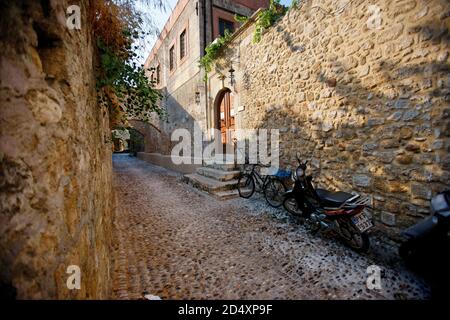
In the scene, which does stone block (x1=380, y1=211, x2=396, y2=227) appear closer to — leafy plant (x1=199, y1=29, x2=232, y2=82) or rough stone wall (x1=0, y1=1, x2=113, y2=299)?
rough stone wall (x1=0, y1=1, x2=113, y2=299)

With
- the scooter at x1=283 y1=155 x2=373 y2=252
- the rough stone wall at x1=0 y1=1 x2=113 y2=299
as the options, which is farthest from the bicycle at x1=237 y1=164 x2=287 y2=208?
the rough stone wall at x1=0 y1=1 x2=113 y2=299

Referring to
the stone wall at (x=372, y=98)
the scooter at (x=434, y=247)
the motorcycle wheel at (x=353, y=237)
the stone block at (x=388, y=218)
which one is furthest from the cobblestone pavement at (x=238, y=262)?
the stone wall at (x=372, y=98)

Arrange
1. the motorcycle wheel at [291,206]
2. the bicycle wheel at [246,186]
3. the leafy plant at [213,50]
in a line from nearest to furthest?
Result: 1. the motorcycle wheel at [291,206]
2. the bicycle wheel at [246,186]
3. the leafy plant at [213,50]

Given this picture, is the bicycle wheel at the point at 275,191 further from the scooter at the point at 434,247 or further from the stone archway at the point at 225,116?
the scooter at the point at 434,247

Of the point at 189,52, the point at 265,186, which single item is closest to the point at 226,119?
the point at 265,186

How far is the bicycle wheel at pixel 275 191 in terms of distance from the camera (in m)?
4.81

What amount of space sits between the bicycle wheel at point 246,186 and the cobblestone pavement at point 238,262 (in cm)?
121

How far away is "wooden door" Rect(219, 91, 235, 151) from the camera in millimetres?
7215

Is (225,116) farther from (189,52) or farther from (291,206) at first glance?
(291,206)

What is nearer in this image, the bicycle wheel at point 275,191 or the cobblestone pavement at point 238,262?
the cobblestone pavement at point 238,262

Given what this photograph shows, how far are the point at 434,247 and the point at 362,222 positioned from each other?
31.4 inches

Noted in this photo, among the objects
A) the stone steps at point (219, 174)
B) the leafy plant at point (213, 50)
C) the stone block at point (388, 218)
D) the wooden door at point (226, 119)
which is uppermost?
the leafy plant at point (213, 50)

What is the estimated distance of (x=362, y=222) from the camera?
267cm
